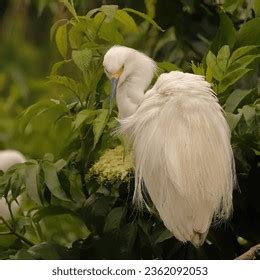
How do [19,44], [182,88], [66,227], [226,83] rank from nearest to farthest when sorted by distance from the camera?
[182,88] → [226,83] → [66,227] → [19,44]

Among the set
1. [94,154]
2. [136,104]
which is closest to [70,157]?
[94,154]

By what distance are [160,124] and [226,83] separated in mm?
134

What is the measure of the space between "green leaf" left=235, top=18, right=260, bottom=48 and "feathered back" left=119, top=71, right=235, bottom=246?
174 millimetres

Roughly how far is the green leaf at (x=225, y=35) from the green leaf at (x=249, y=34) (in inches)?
0.5

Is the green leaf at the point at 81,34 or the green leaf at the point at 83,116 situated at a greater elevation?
the green leaf at the point at 81,34

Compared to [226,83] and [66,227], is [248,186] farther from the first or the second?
[66,227]

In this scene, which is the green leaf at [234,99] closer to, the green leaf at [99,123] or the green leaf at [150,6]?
the green leaf at [99,123]

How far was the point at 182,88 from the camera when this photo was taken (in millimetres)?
1550

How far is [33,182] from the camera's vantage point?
1664mm

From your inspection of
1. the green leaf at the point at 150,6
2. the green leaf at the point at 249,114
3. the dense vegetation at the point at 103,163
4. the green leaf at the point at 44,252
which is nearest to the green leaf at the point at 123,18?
the dense vegetation at the point at 103,163

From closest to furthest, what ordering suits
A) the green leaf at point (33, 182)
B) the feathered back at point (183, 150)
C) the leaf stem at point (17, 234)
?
the feathered back at point (183, 150) < the green leaf at point (33, 182) < the leaf stem at point (17, 234)

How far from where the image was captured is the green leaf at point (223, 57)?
5.44 ft

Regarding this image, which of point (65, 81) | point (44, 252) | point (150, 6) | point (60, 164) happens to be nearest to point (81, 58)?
point (65, 81)

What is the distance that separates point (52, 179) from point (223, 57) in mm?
295
